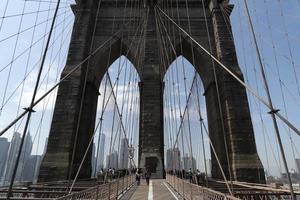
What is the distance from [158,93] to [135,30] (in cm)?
834

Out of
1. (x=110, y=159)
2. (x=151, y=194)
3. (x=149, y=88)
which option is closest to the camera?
(x=151, y=194)

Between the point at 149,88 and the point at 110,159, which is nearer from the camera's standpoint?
the point at 110,159

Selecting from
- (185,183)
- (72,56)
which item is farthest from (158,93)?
(185,183)

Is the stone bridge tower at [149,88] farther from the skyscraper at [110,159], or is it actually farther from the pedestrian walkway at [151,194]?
the pedestrian walkway at [151,194]

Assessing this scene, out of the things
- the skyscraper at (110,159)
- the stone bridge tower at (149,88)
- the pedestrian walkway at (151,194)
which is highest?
the stone bridge tower at (149,88)

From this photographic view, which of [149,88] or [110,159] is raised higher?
[149,88]

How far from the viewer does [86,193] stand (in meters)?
5.93

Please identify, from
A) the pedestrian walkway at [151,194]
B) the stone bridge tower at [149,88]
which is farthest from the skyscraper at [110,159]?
the stone bridge tower at [149,88]

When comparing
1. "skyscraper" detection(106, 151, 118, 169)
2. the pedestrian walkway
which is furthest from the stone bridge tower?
the pedestrian walkway

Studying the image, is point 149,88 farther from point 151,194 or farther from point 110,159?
point 151,194

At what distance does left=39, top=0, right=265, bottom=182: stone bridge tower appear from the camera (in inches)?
777

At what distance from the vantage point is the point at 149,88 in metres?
22.7

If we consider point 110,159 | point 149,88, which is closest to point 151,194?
point 110,159

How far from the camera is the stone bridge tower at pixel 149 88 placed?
1973 centimetres
